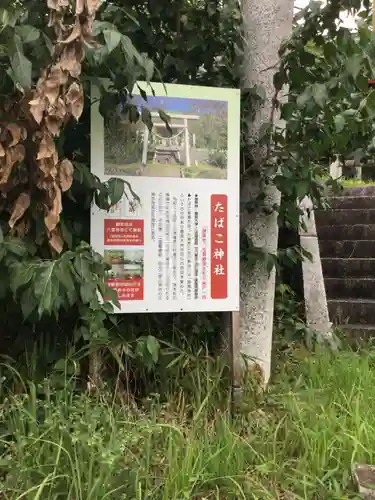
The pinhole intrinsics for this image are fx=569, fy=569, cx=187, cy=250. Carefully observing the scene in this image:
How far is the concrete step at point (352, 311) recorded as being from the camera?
5.07m

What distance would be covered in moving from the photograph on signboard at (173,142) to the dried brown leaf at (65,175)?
0.38 m

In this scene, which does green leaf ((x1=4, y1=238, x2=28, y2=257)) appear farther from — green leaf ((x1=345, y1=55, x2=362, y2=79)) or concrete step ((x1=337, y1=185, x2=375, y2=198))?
concrete step ((x1=337, y1=185, x2=375, y2=198))

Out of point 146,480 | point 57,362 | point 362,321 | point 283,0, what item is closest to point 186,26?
point 283,0

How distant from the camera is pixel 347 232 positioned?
6141 millimetres

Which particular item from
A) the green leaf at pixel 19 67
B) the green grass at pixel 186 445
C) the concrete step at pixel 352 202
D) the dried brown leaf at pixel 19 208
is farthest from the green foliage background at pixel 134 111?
the concrete step at pixel 352 202

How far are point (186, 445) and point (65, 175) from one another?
→ 1.26 metres

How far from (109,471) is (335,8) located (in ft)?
7.53

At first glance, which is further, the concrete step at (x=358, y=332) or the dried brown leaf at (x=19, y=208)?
the concrete step at (x=358, y=332)

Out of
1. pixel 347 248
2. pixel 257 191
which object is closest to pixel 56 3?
pixel 257 191

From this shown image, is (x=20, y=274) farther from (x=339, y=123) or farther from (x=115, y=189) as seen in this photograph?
(x=339, y=123)

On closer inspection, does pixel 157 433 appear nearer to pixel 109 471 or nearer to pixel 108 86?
pixel 109 471

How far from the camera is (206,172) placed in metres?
2.93

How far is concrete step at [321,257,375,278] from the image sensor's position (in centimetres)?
559

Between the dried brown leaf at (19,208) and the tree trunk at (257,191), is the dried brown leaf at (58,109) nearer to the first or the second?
the dried brown leaf at (19,208)
